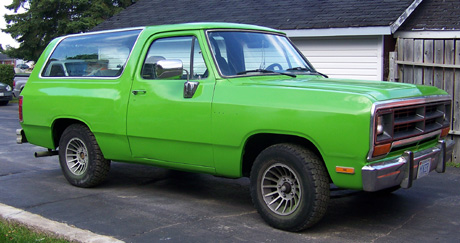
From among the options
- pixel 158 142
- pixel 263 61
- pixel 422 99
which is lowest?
pixel 158 142

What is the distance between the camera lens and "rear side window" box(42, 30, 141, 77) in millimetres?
6609

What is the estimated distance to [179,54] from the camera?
6125 mm

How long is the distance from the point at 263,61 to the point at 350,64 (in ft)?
21.5

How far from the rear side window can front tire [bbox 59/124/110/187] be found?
759 mm

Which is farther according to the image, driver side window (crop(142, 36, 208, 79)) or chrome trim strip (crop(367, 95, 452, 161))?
driver side window (crop(142, 36, 208, 79))

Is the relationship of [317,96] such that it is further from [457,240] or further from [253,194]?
[457,240]

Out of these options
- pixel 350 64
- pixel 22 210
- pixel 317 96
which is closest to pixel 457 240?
pixel 317 96

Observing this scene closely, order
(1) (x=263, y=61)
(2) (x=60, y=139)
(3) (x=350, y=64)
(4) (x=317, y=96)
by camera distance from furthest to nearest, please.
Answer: (3) (x=350, y=64) → (2) (x=60, y=139) → (1) (x=263, y=61) → (4) (x=317, y=96)

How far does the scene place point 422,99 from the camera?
521 cm

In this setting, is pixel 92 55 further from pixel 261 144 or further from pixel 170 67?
pixel 261 144

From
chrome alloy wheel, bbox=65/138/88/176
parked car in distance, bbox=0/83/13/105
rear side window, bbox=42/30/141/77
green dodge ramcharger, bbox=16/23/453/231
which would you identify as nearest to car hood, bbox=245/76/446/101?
green dodge ramcharger, bbox=16/23/453/231

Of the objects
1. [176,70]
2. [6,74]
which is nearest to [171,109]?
[176,70]

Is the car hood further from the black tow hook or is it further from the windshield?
the black tow hook

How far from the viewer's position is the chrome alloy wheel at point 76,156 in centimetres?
695
